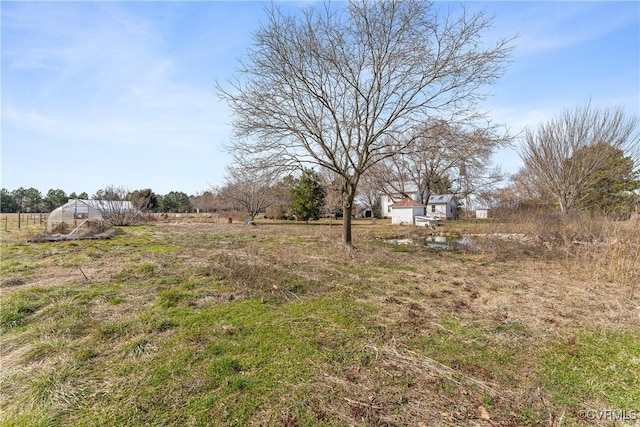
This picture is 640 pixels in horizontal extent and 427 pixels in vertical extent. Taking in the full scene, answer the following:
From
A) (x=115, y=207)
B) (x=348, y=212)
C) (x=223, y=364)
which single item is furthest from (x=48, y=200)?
(x=223, y=364)

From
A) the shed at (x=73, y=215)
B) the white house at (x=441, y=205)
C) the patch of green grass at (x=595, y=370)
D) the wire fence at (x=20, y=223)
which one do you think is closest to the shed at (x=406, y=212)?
the white house at (x=441, y=205)

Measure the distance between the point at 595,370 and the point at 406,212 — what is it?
28.0 metres

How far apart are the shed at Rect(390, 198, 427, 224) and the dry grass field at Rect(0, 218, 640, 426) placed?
22.9m

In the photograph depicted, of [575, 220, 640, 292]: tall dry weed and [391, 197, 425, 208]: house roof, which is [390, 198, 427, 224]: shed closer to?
[391, 197, 425, 208]: house roof

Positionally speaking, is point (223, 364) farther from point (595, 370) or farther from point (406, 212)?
point (406, 212)

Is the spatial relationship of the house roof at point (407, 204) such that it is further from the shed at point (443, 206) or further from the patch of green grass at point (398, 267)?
the patch of green grass at point (398, 267)

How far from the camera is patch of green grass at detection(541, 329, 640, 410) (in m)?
2.45

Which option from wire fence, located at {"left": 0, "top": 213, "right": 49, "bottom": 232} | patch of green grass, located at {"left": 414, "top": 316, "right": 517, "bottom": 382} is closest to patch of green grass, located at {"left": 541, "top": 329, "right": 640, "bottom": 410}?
patch of green grass, located at {"left": 414, "top": 316, "right": 517, "bottom": 382}

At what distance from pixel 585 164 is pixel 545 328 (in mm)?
19247

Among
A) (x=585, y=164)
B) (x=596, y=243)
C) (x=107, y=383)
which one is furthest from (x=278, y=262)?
(x=585, y=164)

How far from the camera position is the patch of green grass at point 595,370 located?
8.05ft

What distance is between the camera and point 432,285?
6.14 m

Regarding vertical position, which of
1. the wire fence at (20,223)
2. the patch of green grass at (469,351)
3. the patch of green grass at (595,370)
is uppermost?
the wire fence at (20,223)

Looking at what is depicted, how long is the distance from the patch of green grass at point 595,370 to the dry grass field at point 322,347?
0.02 metres
